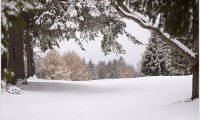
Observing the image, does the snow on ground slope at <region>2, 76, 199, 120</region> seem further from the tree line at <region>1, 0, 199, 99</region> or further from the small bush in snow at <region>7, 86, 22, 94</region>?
the tree line at <region>1, 0, 199, 99</region>

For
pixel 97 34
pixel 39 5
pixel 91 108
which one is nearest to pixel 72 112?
pixel 91 108

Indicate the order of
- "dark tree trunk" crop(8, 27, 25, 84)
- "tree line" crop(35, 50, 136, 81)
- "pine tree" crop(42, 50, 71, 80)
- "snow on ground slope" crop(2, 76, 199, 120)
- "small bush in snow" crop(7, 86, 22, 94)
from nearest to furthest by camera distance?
"snow on ground slope" crop(2, 76, 199, 120)
"small bush in snow" crop(7, 86, 22, 94)
"dark tree trunk" crop(8, 27, 25, 84)
"pine tree" crop(42, 50, 71, 80)
"tree line" crop(35, 50, 136, 81)

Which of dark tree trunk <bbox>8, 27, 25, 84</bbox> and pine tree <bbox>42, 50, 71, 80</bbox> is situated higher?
dark tree trunk <bbox>8, 27, 25, 84</bbox>

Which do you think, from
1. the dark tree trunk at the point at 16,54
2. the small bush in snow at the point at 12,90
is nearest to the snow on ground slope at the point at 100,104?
the small bush in snow at the point at 12,90

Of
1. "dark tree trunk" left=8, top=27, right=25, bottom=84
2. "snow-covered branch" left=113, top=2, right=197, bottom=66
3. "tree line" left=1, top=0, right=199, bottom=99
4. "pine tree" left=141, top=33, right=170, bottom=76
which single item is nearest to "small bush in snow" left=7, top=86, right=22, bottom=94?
"tree line" left=1, top=0, right=199, bottom=99

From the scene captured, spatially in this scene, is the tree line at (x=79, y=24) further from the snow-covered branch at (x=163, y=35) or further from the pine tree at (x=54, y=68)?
the pine tree at (x=54, y=68)

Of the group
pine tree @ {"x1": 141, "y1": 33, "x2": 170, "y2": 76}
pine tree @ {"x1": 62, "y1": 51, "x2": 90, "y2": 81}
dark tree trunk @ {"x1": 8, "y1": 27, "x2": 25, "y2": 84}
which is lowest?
pine tree @ {"x1": 62, "y1": 51, "x2": 90, "y2": 81}

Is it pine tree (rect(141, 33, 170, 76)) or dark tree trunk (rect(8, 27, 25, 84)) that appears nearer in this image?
dark tree trunk (rect(8, 27, 25, 84))

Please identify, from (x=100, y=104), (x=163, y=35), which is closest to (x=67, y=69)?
(x=100, y=104)

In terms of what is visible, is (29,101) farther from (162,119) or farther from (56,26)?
(162,119)

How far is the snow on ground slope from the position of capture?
10.1m

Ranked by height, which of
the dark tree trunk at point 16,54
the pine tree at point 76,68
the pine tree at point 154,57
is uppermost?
the dark tree trunk at point 16,54

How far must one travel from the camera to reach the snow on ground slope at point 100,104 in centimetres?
1013

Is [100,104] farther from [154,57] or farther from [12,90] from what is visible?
[154,57]
